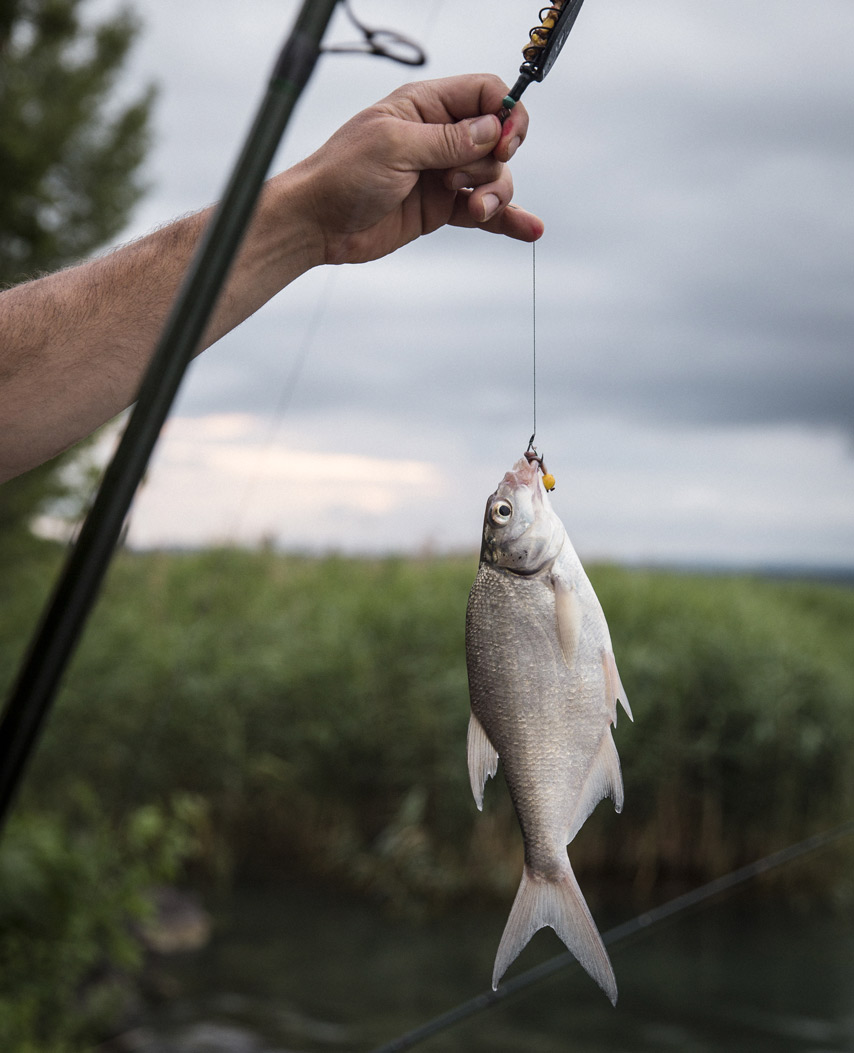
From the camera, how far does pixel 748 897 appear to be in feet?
16.0

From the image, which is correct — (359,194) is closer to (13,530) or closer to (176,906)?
(176,906)

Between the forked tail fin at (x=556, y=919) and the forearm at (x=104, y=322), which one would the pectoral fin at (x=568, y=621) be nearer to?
the forked tail fin at (x=556, y=919)

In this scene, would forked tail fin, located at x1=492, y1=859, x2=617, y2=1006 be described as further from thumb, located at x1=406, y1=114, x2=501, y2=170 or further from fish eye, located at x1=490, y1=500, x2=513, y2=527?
thumb, located at x1=406, y1=114, x2=501, y2=170

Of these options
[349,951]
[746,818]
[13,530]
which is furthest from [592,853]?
[13,530]

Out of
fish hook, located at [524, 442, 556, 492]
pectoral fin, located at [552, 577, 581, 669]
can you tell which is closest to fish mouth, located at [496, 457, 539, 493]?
fish hook, located at [524, 442, 556, 492]

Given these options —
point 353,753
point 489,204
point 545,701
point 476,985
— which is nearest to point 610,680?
point 545,701

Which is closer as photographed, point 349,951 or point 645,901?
point 645,901

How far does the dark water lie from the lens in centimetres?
482

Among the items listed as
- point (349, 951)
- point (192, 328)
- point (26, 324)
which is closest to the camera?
point (192, 328)

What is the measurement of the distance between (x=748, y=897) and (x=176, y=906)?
350 centimetres

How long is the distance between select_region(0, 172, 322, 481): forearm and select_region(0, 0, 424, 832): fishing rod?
696mm

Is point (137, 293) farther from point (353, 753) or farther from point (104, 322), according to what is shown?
point (353, 753)

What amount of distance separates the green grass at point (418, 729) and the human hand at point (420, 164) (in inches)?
137

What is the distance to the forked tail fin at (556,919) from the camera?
855 millimetres
